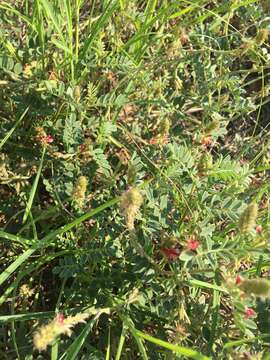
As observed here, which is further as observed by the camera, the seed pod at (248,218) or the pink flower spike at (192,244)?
the pink flower spike at (192,244)

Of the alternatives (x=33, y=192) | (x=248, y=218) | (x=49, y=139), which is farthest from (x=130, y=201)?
(x=49, y=139)

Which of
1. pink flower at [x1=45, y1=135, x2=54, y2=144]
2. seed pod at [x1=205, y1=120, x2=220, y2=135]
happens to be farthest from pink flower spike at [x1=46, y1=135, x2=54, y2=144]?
seed pod at [x1=205, y1=120, x2=220, y2=135]

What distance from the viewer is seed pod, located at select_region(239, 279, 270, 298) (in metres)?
0.91

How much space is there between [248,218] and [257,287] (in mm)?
136

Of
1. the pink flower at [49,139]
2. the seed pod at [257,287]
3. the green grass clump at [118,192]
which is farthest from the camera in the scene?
the pink flower at [49,139]

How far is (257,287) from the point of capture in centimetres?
92

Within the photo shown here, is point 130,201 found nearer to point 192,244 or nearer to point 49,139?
point 192,244

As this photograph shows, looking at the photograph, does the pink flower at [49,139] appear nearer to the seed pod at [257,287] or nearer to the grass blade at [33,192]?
the grass blade at [33,192]

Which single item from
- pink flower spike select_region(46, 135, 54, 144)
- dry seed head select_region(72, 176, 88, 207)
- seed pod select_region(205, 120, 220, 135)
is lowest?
pink flower spike select_region(46, 135, 54, 144)

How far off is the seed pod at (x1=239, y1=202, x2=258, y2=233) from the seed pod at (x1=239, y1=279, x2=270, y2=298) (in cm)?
11

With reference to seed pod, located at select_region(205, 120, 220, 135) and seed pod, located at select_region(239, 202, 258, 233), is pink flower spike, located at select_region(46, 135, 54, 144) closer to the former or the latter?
seed pod, located at select_region(205, 120, 220, 135)

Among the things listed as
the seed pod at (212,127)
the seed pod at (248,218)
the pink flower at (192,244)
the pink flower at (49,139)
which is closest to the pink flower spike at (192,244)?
the pink flower at (192,244)

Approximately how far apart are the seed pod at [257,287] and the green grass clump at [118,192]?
19cm

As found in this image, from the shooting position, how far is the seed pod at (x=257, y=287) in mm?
910
